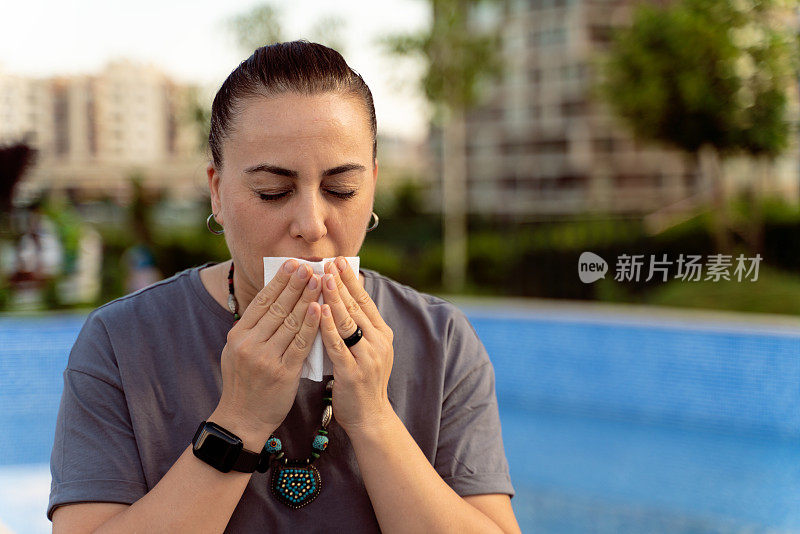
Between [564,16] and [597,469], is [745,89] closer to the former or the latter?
[597,469]

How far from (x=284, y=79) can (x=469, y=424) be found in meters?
0.75

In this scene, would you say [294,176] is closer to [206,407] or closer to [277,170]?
[277,170]

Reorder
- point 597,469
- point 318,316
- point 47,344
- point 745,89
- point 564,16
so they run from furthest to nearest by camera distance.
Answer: point 564,16
point 745,89
point 47,344
point 597,469
point 318,316

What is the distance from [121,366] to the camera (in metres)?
1.41

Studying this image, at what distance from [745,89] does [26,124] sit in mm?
11035

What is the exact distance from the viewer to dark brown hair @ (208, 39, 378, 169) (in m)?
1.32

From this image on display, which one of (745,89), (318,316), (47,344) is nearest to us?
(318,316)

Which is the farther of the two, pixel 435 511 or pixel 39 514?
pixel 39 514

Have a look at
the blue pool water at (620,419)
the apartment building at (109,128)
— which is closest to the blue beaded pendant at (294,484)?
the blue pool water at (620,419)

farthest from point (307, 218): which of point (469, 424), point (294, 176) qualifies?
point (469, 424)

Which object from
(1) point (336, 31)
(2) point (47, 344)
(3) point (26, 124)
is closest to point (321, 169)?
(2) point (47, 344)

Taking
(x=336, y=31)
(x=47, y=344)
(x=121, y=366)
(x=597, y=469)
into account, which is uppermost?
(x=336, y=31)

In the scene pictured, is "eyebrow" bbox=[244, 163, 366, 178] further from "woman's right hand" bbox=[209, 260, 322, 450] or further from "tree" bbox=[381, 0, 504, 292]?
"tree" bbox=[381, 0, 504, 292]

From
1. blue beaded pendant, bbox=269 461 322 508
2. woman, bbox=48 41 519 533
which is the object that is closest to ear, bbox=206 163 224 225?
woman, bbox=48 41 519 533
